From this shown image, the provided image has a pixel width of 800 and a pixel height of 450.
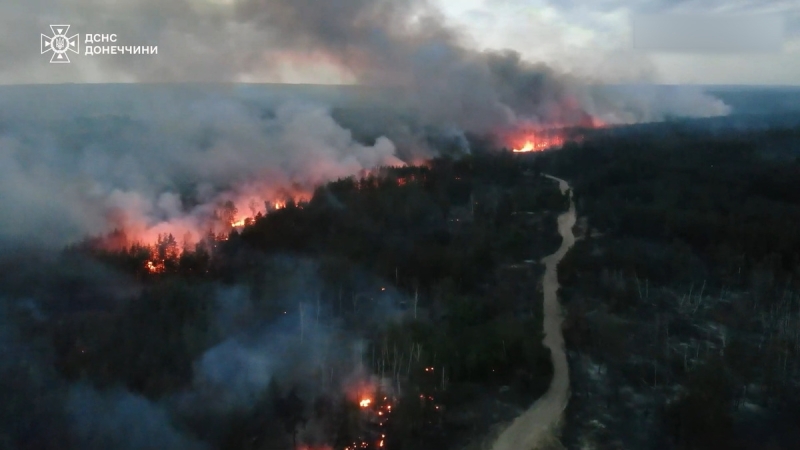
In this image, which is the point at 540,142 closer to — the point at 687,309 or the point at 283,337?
the point at 687,309

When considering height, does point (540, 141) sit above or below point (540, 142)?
above

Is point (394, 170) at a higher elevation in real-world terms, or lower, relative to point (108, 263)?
higher

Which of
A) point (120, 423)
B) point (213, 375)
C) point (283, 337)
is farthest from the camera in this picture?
point (283, 337)

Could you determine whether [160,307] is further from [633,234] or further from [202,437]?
[633,234]

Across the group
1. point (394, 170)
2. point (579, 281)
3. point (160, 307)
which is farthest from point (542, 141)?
point (160, 307)

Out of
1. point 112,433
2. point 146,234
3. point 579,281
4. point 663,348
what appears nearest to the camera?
point 112,433

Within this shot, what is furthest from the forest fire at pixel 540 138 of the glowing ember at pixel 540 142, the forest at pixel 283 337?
the forest at pixel 283 337

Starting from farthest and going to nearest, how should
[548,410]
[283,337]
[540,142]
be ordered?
1. [540,142]
2. [283,337]
3. [548,410]

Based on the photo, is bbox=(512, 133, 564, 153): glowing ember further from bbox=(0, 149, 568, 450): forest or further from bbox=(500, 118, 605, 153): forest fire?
bbox=(0, 149, 568, 450): forest

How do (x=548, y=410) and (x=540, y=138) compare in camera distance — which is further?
(x=540, y=138)

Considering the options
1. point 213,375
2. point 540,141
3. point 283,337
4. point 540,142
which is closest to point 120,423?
point 213,375

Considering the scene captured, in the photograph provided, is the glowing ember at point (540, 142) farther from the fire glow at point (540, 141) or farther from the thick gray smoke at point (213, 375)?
the thick gray smoke at point (213, 375)
